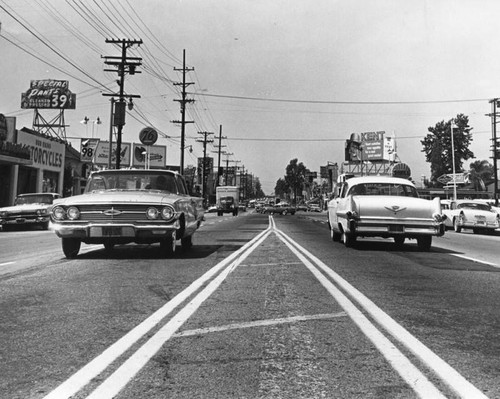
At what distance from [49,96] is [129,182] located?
42231mm

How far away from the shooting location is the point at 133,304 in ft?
18.4

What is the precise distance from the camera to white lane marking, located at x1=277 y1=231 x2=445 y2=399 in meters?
3.12

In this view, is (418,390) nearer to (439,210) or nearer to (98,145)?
(439,210)

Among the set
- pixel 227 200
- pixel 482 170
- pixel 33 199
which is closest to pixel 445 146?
pixel 482 170

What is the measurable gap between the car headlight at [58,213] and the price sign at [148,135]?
42.7 meters

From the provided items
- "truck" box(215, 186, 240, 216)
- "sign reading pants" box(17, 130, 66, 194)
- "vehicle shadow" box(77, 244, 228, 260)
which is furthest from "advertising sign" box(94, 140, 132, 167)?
"vehicle shadow" box(77, 244, 228, 260)

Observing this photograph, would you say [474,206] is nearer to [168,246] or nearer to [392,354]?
[168,246]

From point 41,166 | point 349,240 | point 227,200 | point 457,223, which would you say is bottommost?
point 349,240

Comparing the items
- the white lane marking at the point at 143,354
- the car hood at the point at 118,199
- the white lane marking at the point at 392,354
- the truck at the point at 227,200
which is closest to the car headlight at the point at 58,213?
the car hood at the point at 118,199

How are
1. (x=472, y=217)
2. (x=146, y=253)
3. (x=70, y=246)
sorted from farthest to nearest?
(x=472, y=217), (x=146, y=253), (x=70, y=246)

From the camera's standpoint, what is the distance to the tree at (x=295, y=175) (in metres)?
148

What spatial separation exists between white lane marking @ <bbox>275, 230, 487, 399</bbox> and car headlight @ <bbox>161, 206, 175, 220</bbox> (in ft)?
12.5

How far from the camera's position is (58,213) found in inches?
359

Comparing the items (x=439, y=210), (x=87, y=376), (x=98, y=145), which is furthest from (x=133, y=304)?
(x=98, y=145)
